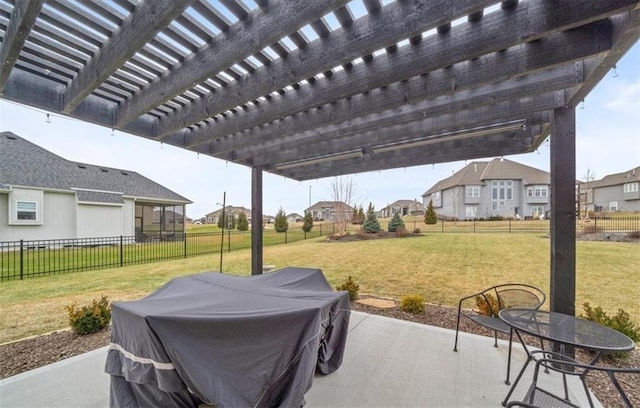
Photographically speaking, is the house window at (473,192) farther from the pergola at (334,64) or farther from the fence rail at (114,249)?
the pergola at (334,64)

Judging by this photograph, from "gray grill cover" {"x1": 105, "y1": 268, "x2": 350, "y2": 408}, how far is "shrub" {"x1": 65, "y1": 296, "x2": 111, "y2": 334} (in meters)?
2.07

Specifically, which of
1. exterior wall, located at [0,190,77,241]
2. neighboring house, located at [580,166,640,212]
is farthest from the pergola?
neighboring house, located at [580,166,640,212]

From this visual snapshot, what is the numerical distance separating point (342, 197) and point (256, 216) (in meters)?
11.6

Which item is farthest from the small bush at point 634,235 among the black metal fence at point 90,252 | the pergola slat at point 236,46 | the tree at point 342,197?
the pergola slat at point 236,46

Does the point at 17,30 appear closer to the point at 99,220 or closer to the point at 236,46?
the point at 236,46

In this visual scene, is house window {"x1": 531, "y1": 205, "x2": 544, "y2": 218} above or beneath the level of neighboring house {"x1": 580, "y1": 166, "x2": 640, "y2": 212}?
beneath

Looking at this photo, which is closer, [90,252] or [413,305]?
[413,305]

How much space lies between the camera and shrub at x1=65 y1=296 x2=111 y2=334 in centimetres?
318

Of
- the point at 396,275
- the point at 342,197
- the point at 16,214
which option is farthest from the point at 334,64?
the point at 342,197

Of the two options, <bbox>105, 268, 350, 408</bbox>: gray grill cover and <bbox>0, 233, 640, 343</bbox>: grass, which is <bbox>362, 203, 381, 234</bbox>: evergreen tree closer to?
<bbox>0, 233, 640, 343</bbox>: grass

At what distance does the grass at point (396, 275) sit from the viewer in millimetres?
4621

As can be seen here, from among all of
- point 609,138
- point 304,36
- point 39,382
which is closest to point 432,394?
point 304,36

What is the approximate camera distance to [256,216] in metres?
4.81

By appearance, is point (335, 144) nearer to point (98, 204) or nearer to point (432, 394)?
point (432, 394)
